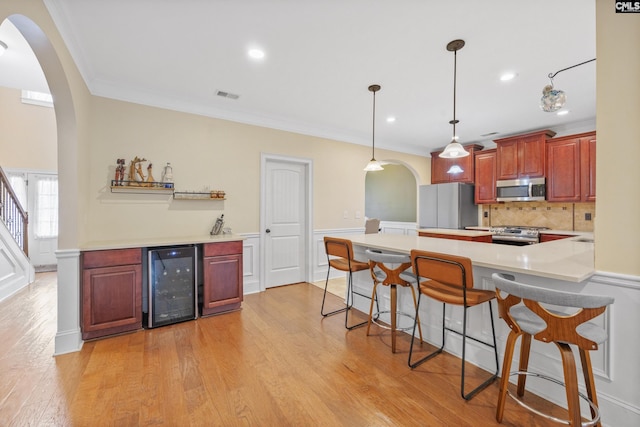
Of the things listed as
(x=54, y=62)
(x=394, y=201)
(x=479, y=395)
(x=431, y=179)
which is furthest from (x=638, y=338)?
(x=394, y=201)

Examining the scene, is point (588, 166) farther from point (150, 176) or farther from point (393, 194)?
point (150, 176)

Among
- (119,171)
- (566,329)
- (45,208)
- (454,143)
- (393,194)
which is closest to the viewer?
(566,329)

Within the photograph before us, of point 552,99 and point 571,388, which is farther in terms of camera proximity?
point 552,99

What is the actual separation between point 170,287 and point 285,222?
1981mm

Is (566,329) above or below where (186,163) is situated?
below

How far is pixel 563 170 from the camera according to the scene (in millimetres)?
4414

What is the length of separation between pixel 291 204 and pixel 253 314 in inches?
75.4

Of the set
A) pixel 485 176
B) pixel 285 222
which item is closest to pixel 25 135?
pixel 285 222

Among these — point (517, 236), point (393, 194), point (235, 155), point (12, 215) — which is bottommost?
point (517, 236)

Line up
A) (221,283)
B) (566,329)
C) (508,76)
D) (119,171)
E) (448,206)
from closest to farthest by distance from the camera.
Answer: (566,329), (508,76), (119,171), (221,283), (448,206)

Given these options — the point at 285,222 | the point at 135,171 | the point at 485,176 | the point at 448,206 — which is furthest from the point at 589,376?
the point at 485,176

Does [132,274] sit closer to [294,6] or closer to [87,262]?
[87,262]

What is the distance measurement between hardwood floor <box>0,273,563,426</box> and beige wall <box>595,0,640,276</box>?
3.52 feet

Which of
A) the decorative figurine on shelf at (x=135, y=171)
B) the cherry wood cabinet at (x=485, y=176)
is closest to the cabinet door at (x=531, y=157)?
the cherry wood cabinet at (x=485, y=176)
